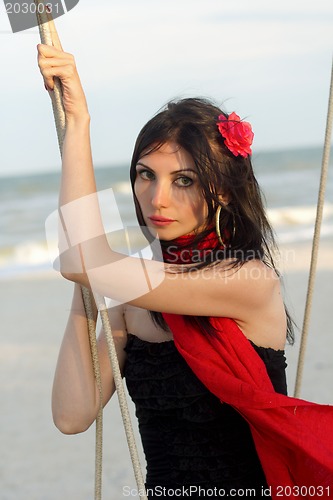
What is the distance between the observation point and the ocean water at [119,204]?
1147 cm

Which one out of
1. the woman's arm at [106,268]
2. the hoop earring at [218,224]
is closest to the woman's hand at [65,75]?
the woman's arm at [106,268]

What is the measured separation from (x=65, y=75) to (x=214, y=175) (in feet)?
1.31

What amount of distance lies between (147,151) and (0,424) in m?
3.52

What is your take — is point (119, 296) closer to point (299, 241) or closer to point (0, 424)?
point (0, 424)

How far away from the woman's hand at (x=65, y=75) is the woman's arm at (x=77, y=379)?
431 mm

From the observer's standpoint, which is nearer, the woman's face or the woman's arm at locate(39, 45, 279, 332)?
the woman's arm at locate(39, 45, 279, 332)

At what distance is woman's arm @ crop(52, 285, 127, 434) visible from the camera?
1.77 metres

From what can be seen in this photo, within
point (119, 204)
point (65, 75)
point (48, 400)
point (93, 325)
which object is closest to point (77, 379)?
point (93, 325)

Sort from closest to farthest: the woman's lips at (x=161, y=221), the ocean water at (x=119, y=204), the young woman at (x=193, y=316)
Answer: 1. the young woman at (x=193, y=316)
2. the woman's lips at (x=161, y=221)
3. the ocean water at (x=119, y=204)

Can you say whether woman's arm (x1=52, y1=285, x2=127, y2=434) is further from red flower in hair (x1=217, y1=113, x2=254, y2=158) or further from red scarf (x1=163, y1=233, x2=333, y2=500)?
red flower in hair (x1=217, y1=113, x2=254, y2=158)

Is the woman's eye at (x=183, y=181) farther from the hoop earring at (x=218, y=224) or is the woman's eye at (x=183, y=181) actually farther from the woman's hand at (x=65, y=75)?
the woman's hand at (x=65, y=75)

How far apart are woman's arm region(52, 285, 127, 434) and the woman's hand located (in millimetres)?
431

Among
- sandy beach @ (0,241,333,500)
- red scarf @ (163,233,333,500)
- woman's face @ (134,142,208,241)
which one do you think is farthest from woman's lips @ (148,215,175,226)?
sandy beach @ (0,241,333,500)

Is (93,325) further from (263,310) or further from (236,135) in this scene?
(236,135)
